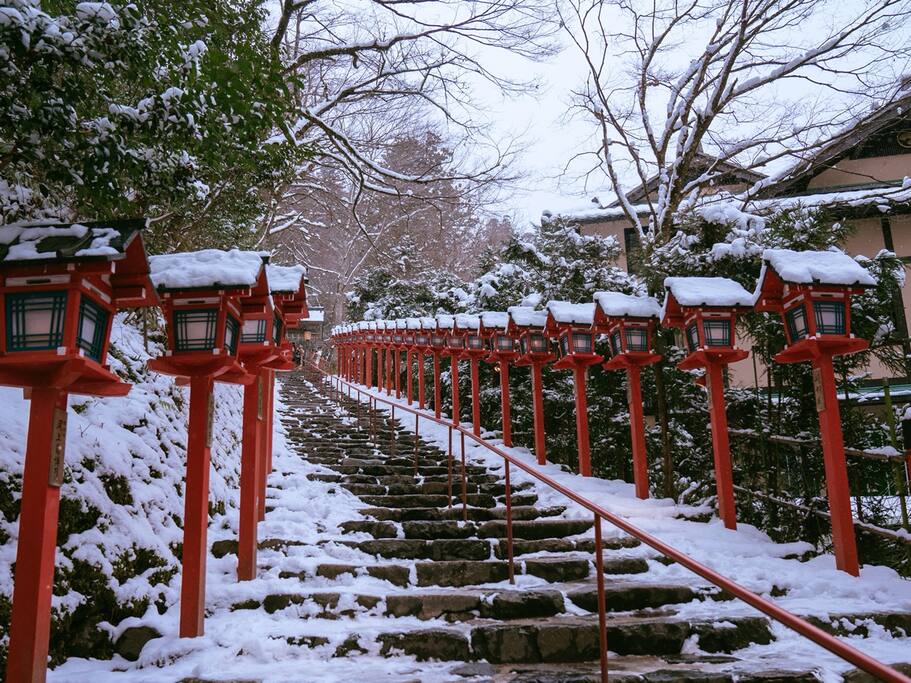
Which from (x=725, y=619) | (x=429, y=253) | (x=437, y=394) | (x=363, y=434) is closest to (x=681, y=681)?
(x=725, y=619)

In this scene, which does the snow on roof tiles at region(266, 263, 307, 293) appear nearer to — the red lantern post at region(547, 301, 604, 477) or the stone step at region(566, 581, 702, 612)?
the red lantern post at region(547, 301, 604, 477)

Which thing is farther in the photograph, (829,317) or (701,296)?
(701,296)

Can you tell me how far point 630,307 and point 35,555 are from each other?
276 inches

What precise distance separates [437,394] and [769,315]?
368 inches

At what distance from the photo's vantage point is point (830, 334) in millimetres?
5664

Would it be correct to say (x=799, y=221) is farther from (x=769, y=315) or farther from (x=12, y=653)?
(x=12, y=653)

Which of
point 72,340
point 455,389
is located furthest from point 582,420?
point 72,340

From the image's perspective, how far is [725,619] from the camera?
4.66 m

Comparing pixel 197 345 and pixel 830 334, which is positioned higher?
pixel 830 334

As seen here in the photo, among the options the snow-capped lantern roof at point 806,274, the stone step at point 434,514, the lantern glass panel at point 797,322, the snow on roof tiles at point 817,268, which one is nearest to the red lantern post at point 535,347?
the stone step at point 434,514

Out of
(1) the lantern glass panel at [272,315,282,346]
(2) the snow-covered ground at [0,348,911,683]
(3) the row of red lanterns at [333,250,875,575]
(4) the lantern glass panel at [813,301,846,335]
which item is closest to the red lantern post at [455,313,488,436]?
(3) the row of red lanterns at [333,250,875,575]

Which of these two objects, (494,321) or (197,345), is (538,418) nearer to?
(494,321)

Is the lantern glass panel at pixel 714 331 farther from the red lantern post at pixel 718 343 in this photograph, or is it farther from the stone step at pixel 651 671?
the stone step at pixel 651 671

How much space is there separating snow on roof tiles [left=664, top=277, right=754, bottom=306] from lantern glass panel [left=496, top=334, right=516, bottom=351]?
4.73m
